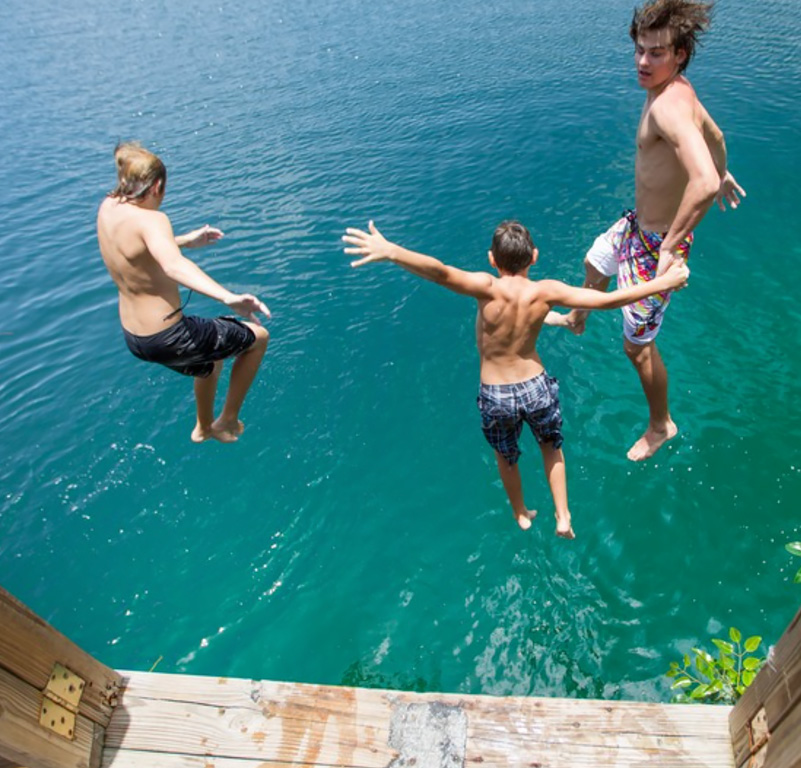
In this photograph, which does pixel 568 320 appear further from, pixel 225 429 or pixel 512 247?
pixel 225 429

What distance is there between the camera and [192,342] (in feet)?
16.6

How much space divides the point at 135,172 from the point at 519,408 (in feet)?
10.3

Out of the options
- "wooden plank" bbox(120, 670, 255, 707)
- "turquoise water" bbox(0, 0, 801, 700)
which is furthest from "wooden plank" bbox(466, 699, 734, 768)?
"turquoise water" bbox(0, 0, 801, 700)

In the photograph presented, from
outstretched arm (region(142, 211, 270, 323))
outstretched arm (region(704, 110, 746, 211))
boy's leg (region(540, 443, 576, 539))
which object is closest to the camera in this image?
outstretched arm (region(142, 211, 270, 323))

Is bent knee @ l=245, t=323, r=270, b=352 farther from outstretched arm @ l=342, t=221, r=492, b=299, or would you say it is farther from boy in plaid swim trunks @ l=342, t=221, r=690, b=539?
outstretched arm @ l=342, t=221, r=492, b=299

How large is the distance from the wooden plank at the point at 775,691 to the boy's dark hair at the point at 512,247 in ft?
8.53

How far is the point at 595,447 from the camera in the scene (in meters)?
7.64

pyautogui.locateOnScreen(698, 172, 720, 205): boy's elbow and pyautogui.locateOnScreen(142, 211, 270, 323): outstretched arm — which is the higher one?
pyautogui.locateOnScreen(698, 172, 720, 205): boy's elbow

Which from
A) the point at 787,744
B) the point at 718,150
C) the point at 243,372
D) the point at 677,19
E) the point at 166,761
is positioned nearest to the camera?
the point at 787,744

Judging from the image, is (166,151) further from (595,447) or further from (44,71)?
(595,447)

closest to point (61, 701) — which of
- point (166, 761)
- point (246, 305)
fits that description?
point (166, 761)

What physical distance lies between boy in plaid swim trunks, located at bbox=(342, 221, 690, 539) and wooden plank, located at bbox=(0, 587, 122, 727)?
2507 mm

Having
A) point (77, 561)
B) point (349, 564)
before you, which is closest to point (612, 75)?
point (349, 564)

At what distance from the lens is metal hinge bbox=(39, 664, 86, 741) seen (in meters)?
3.22
